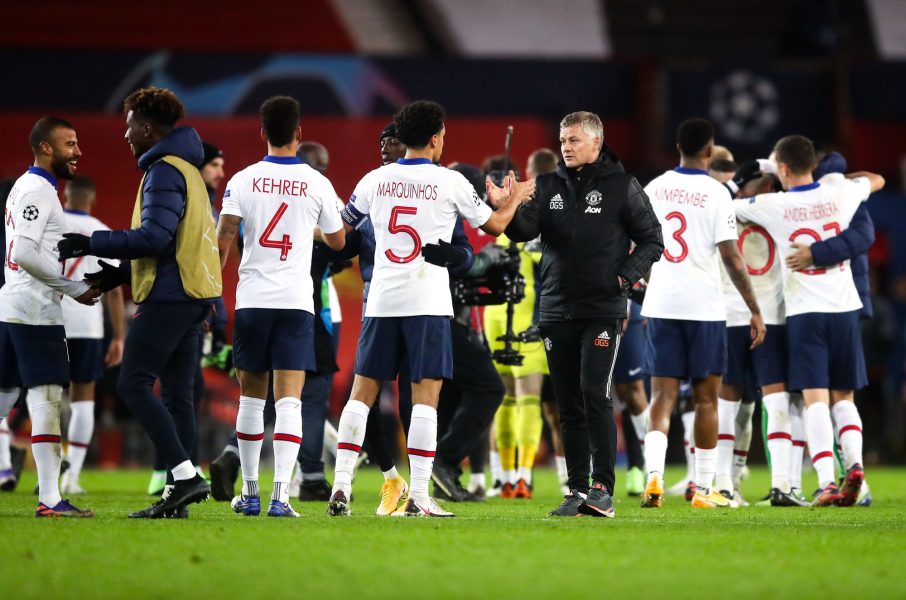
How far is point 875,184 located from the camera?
9734 millimetres

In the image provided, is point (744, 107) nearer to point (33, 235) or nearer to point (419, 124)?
point (419, 124)

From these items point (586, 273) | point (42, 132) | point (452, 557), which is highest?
point (42, 132)

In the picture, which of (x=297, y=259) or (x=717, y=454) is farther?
(x=717, y=454)

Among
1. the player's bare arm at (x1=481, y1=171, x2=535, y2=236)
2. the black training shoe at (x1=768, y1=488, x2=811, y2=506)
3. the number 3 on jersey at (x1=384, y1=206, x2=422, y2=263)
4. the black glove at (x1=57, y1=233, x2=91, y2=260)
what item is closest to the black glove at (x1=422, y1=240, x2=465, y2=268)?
the number 3 on jersey at (x1=384, y1=206, x2=422, y2=263)

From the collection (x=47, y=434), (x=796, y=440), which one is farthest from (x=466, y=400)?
(x=47, y=434)

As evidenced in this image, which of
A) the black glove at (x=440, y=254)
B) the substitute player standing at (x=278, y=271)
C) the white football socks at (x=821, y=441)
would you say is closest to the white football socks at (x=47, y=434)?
the substitute player standing at (x=278, y=271)

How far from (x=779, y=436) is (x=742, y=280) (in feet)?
4.16

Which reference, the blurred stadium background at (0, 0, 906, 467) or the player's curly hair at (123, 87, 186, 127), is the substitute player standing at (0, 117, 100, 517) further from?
the blurred stadium background at (0, 0, 906, 467)

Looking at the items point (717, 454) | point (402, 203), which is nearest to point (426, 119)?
point (402, 203)

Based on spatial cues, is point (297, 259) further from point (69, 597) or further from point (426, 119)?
point (69, 597)

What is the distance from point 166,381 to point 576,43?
537 inches

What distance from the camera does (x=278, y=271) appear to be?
7285 mm

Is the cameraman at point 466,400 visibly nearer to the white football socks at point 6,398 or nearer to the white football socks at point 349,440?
the white football socks at point 349,440

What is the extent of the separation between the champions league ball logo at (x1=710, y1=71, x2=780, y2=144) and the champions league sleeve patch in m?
13.6
